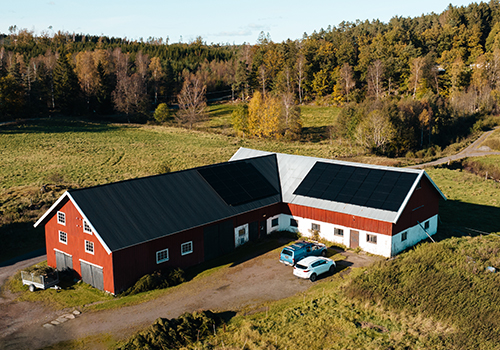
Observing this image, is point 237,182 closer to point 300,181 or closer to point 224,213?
point 224,213

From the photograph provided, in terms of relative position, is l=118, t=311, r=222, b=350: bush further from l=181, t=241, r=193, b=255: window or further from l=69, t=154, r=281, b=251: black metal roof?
l=181, t=241, r=193, b=255: window

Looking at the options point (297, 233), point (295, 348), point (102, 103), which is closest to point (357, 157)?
point (297, 233)

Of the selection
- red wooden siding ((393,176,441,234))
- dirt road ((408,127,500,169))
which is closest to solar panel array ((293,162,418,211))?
→ red wooden siding ((393,176,441,234))

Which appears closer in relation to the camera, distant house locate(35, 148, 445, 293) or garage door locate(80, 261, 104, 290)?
garage door locate(80, 261, 104, 290)

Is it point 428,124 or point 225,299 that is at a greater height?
point 428,124

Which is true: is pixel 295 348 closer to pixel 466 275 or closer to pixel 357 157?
pixel 466 275

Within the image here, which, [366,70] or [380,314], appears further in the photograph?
[366,70]
